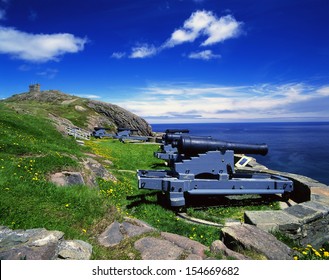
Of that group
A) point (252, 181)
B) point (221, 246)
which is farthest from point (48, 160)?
point (252, 181)

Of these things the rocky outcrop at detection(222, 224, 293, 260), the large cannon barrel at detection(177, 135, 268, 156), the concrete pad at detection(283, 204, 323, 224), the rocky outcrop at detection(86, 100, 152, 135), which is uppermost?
the rocky outcrop at detection(86, 100, 152, 135)

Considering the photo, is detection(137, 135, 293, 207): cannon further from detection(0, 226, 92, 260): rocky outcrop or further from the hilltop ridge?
the hilltop ridge

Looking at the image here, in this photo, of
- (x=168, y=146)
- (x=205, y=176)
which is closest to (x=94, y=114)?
(x=168, y=146)

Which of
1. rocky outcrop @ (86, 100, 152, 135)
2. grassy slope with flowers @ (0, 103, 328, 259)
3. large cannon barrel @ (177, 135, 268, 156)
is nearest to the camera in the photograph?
grassy slope with flowers @ (0, 103, 328, 259)

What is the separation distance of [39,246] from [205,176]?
644 centimetres

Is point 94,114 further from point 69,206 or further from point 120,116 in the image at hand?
point 69,206

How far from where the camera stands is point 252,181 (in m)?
9.12

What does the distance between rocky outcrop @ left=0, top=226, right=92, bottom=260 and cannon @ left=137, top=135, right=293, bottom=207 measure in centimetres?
429

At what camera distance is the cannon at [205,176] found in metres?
8.15

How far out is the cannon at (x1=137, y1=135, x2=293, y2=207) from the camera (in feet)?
26.7

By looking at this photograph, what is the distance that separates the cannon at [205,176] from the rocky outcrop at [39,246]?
4.29 metres

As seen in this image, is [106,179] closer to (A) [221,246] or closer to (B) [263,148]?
(B) [263,148]

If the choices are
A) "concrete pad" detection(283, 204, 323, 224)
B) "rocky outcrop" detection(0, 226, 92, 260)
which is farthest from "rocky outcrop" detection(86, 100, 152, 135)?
"rocky outcrop" detection(0, 226, 92, 260)

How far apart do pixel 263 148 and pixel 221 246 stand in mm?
6273
